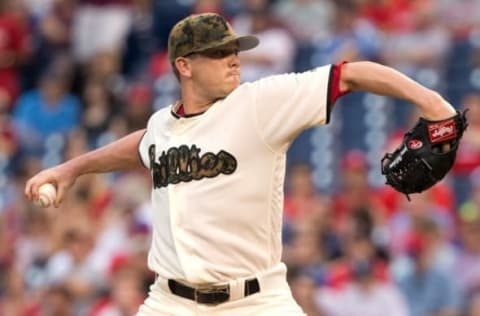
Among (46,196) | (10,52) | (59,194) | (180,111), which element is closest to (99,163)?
(59,194)

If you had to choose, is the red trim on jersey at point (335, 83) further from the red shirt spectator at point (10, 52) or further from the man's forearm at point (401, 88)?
the red shirt spectator at point (10, 52)

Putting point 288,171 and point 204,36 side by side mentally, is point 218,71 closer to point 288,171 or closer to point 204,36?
point 204,36

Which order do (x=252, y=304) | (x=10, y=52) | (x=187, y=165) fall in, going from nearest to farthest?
(x=252, y=304)
(x=187, y=165)
(x=10, y=52)

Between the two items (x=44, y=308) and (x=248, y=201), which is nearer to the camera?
(x=248, y=201)

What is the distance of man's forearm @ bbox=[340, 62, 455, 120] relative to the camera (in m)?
5.74

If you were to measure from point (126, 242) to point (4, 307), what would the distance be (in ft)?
3.54

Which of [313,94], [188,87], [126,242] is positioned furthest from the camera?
[126,242]

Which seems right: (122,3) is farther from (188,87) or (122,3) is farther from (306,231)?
(188,87)

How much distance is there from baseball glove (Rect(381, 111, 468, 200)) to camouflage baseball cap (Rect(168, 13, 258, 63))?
2.76 ft

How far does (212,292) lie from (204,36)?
108 cm

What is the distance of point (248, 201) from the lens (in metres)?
6.25

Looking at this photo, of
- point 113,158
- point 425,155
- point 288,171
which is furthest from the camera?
point 288,171

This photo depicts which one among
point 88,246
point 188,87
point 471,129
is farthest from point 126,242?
point 188,87

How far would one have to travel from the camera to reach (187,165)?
638 centimetres
